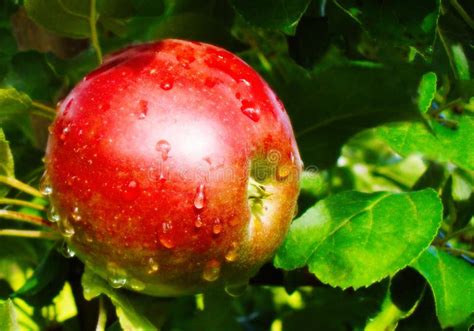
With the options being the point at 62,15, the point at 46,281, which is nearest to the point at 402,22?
the point at 62,15

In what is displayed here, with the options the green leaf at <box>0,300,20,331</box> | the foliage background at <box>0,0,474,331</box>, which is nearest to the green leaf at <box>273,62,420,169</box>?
the foliage background at <box>0,0,474,331</box>

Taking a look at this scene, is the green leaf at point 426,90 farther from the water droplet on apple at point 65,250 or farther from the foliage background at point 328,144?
the water droplet on apple at point 65,250

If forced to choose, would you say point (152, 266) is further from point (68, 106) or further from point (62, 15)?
point (62, 15)

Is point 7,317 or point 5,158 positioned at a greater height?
point 5,158

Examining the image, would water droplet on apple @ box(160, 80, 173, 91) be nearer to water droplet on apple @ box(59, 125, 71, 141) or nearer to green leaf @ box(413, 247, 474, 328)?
water droplet on apple @ box(59, 125, 71, 141)

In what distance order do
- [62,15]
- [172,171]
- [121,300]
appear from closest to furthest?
[172,171], [121,300], [62,15]

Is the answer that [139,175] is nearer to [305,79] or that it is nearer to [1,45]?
[305,79]
